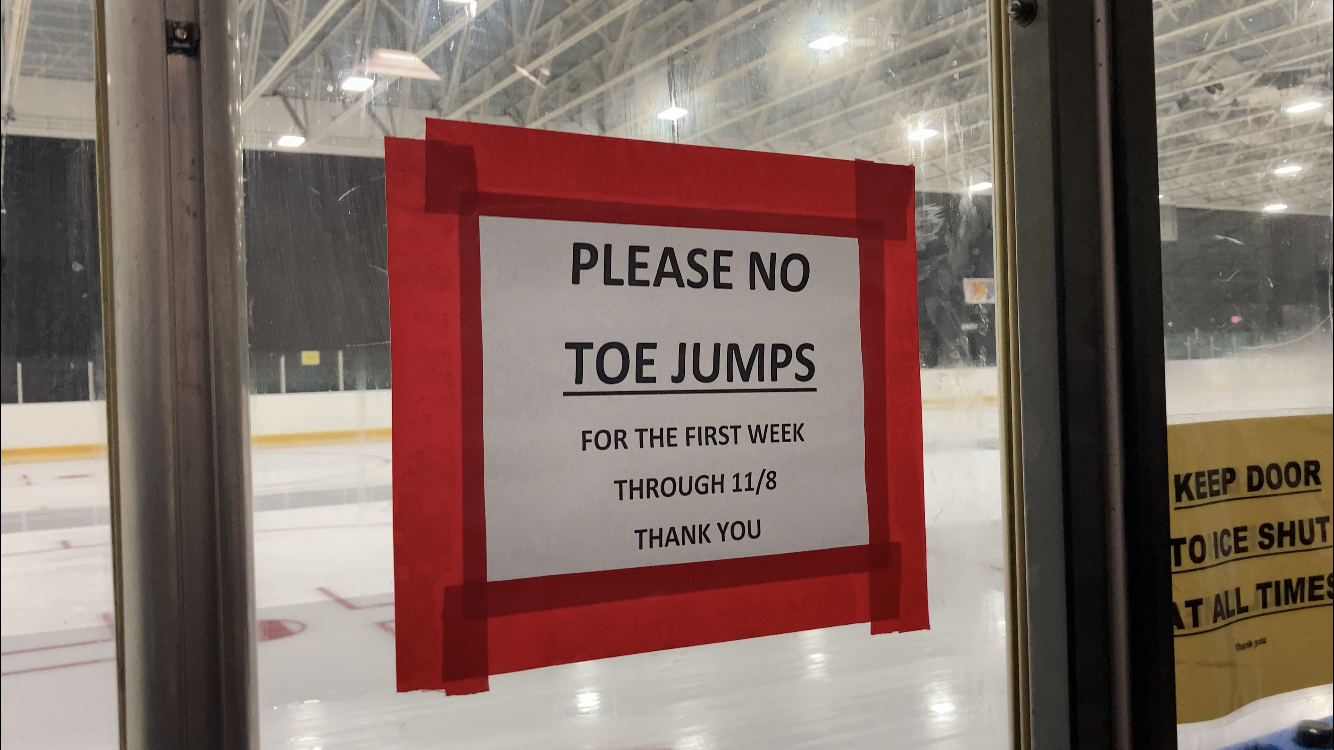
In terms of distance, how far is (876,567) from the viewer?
1.27m

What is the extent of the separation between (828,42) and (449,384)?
0.70 metres

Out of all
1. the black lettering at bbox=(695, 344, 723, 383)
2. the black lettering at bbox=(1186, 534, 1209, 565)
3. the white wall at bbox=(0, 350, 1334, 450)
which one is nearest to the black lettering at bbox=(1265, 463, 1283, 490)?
the white wall at bbox=(0, 350, 1334, 450)

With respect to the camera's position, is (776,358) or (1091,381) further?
(1091,381)

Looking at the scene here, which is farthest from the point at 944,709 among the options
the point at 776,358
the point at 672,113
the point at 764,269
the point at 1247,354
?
the point at 672,113

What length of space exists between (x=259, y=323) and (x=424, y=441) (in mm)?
208

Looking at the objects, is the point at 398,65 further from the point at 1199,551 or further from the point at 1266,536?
the point at 1266,536

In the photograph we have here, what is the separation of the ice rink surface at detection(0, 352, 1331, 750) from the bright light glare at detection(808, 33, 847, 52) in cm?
53

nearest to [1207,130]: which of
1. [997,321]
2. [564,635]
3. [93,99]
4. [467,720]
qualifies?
[997,321]

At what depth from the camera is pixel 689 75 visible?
119 cm

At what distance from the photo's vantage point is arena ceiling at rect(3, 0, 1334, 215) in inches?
37.6

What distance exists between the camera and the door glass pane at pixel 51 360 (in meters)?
0.86

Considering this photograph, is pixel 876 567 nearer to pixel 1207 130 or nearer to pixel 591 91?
pixel 591 91

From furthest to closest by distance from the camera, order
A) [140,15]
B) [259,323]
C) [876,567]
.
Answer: [876,567] → [259,323] → [140,15]

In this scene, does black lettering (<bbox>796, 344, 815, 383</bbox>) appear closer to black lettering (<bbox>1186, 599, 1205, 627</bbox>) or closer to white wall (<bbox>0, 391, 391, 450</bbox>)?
white wall (<bbox>0, 391, 391, 450</bbox>)
